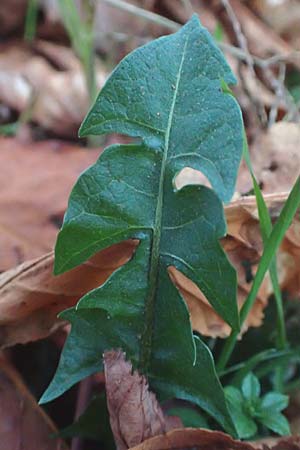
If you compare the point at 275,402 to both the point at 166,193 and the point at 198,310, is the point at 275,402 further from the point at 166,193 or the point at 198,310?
the point at 166,193

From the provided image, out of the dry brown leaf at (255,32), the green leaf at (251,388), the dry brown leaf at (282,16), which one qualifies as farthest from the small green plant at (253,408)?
the dry brown leaf at (282,16)

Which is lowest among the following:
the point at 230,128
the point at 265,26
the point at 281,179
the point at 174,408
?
the point at 174,408

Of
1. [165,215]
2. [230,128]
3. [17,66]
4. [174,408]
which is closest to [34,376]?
[174,408]

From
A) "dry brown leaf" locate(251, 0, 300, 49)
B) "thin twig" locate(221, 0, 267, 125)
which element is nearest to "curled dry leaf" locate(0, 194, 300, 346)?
"thin twig" locate(221, 0, 267, 125)

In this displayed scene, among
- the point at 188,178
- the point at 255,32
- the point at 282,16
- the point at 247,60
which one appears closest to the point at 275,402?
the point at 188,178

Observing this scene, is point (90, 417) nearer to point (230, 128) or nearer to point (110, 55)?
point (230, 128)

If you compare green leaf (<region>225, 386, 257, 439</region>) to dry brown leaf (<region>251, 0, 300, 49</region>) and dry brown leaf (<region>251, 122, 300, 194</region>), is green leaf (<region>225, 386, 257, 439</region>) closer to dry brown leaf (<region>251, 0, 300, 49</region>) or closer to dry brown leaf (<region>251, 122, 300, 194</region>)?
dry brown leaf (<region>251, 122, 300, 194</region>)
